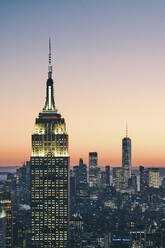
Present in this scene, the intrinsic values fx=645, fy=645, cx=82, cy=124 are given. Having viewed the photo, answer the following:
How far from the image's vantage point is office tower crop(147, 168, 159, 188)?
148m

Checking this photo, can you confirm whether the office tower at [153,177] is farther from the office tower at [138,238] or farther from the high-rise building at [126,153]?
the office tower at [138,238]

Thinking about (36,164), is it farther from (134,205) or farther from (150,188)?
(150,188)

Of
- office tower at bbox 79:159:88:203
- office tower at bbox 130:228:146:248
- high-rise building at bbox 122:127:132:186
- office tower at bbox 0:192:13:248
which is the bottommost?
office tower at bbox 130:228:146:248

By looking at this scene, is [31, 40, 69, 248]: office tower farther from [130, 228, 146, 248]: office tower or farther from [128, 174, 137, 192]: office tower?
[128, 174, 137, 192]: office tower

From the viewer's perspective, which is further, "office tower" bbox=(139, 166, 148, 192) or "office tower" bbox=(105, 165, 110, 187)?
"office tower" bbox=(105, 165, 110, 187)

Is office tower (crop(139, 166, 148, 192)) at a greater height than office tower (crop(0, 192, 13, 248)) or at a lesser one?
greater

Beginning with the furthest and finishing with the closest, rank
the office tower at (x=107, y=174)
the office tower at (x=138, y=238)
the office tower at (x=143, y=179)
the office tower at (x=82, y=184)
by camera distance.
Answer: the office tower at (x=107, y=174) < the office tower at (x=143, y=179) < the office tower at (x=82, y=184) < the office tower at (x=138, y=238)

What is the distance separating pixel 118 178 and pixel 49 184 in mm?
87407

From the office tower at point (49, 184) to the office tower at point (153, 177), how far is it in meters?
80.7

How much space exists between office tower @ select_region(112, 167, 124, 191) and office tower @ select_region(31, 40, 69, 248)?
251 feet

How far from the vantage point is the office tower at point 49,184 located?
68000mm

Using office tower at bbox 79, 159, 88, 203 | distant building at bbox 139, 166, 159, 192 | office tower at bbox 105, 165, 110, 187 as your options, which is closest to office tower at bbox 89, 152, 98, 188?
office tower at bbox 79, 159, 88, 203

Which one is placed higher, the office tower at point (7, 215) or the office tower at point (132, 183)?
the office tower at point (132, 183)

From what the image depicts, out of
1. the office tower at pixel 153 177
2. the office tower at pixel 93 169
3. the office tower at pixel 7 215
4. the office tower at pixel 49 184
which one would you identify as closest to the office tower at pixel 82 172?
the office tower at pixel 93 169
